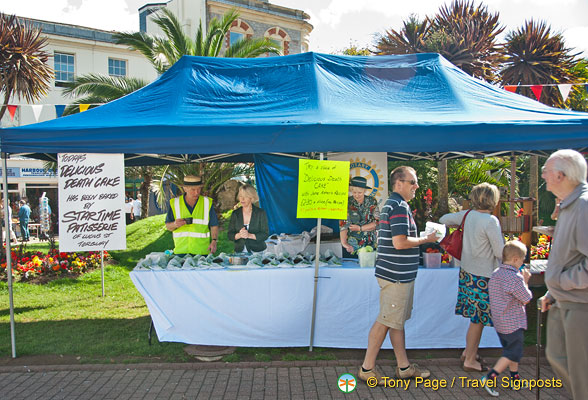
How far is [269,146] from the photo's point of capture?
3.99 metres

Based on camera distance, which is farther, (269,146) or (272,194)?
(272,194)

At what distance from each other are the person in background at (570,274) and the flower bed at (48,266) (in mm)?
8087

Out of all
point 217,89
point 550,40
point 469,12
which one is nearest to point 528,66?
point 550,40

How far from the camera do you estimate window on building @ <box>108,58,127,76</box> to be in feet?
85.8

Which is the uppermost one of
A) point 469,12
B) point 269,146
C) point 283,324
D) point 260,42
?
point 469,12

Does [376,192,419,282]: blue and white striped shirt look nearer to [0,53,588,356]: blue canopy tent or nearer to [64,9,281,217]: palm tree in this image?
[0,53,588,356]: blue canopy tent

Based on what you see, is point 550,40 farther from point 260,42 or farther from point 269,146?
point 269,146

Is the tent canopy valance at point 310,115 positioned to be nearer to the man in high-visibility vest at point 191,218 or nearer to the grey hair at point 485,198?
the grey hair at point 485,198

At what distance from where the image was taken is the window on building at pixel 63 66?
2447cm

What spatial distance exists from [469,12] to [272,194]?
918 cm

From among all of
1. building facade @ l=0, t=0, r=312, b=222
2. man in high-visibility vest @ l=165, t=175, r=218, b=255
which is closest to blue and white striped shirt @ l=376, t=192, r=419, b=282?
man in high-visibility vest @ l=165, t=175, r=218, b=255

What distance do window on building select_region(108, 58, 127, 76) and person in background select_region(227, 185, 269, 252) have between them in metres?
24.4

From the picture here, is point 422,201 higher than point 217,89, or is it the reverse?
point 217,89

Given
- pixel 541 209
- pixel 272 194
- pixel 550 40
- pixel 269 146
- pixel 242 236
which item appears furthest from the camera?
pixel 541 209
